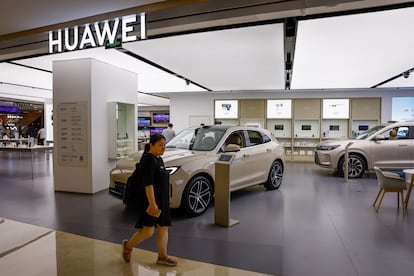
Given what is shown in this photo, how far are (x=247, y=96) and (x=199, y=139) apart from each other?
23.0 ft

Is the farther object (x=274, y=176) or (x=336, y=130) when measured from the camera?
(x=336, y=130)

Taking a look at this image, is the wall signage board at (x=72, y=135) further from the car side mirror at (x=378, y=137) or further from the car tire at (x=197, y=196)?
the car side mirror at (x=378, y=137)

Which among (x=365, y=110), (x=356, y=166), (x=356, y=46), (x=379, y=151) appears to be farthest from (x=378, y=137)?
(x=356, y=46)

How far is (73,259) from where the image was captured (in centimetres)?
314

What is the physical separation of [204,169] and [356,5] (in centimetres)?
303

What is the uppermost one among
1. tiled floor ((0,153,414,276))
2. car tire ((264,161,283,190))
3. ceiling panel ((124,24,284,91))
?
ceiling panel ((124,24,284,91))

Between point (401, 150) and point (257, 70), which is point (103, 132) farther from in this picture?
point (401, 150)

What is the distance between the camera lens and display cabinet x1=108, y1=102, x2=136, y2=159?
21.3ft

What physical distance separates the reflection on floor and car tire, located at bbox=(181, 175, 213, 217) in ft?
4.30

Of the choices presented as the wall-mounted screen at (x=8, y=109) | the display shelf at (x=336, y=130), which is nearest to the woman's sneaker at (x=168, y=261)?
the display shelf at (x=336, y=130)

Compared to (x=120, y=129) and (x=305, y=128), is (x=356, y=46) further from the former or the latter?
(x=305, y=128)

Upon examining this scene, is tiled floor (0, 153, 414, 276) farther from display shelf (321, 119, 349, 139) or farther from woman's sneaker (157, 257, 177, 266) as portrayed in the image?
display shelf (321, 119, 349, 139)

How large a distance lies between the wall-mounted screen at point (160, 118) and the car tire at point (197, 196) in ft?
51.3

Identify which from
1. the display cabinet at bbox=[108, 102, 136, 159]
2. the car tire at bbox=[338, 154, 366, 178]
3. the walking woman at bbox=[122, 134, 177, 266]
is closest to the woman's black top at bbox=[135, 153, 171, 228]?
the walking woman at bbox=[122, 134, 177, 266]
